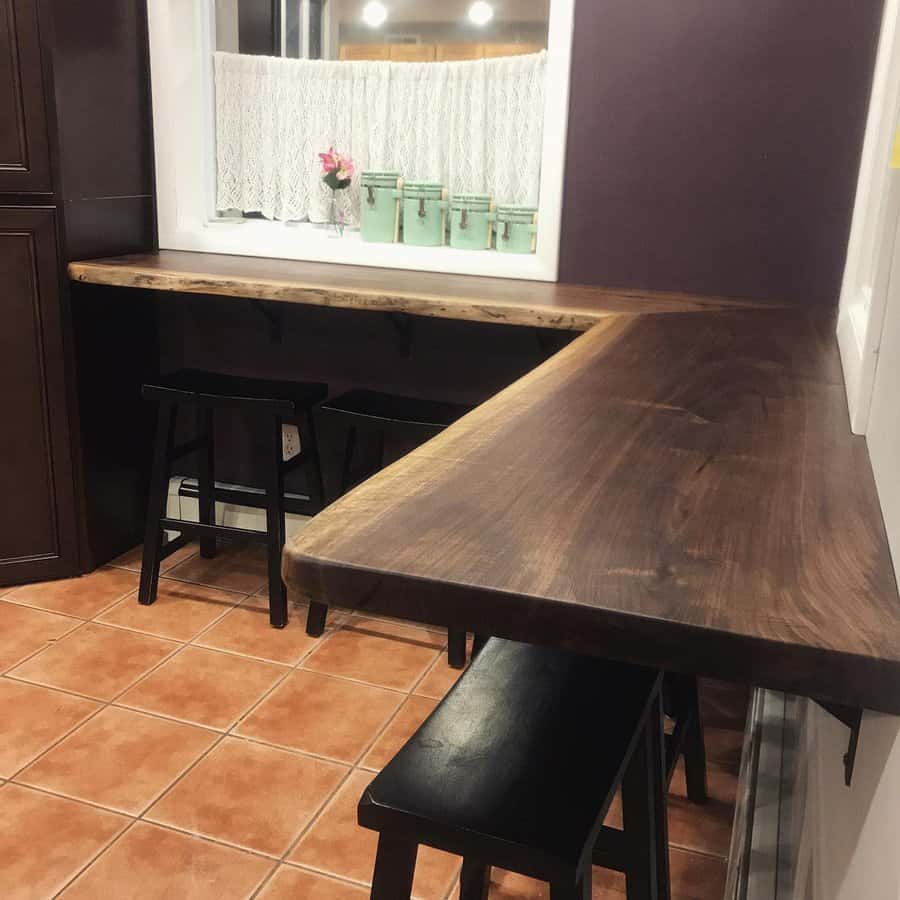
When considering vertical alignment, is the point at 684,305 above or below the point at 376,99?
below

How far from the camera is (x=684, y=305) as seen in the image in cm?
237

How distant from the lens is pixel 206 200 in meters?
3.12

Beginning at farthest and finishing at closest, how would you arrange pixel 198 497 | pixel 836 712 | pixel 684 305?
pixel 198 497 < pixel 684 305 < pixel 836 712

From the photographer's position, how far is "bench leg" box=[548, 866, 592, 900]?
3.34 feet

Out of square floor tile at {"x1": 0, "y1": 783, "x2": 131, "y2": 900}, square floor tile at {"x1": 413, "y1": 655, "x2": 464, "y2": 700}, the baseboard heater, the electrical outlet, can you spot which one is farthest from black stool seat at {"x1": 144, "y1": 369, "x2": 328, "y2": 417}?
the baseboard heater

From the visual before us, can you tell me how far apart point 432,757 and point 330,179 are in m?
2.21

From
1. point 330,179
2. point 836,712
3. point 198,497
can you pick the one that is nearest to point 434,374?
point 330,179

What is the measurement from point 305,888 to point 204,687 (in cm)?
76

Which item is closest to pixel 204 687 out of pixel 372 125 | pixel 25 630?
pixel 25 630

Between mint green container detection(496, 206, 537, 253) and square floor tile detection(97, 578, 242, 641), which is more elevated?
mint green container detection(496, 206, 537, 253)

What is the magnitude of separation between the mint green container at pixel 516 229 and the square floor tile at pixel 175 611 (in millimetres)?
1357

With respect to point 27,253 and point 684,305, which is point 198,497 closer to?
point 27,253

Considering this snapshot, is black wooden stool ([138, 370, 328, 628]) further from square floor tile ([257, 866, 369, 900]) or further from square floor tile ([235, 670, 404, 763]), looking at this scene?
square floor tile ([257, 866, 369, 900])

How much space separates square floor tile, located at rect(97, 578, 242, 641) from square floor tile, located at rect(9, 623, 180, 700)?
0.05 m
